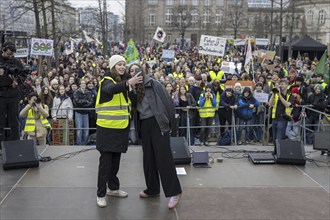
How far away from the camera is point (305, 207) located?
18.3 feet

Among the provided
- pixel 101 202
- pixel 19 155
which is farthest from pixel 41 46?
pixel 101 202

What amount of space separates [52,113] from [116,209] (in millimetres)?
5908

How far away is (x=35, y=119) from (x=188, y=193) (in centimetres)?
467

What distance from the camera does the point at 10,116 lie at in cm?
763

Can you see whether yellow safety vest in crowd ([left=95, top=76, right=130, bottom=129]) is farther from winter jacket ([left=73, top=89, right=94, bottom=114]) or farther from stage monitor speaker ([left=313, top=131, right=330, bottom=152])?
winter jacket ([left=73, top=89, right=94, bottom=114])

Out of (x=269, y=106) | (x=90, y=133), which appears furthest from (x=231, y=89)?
(x=90, y=133)

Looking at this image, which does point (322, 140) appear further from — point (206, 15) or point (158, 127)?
point (206, 15)

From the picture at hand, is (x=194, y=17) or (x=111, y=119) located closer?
(x=111, y=119)

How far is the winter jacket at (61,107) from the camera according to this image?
34.8 ft

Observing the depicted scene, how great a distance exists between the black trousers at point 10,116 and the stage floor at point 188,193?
933 mm

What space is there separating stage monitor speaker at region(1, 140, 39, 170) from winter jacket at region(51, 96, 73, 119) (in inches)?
131

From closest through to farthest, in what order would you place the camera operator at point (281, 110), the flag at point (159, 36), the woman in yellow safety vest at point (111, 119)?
the woman in yellow safety vest at point (111, 119), the camera operator at point (281, 110), the flag at point (159, 36)

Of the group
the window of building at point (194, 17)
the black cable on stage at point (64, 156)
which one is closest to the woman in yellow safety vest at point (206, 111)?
the black cable on stage at point (64, 156)

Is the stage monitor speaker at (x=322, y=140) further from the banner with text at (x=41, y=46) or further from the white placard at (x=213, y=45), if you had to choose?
the banner with text at (x=41, y=46)
